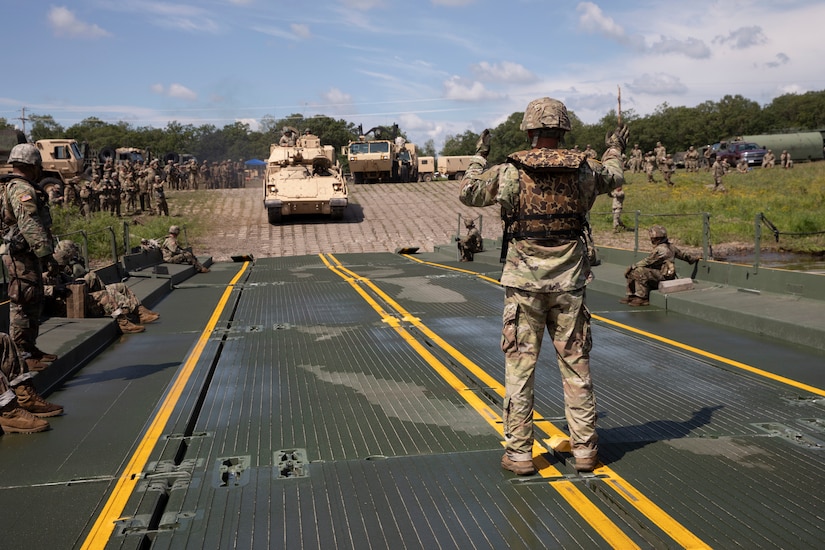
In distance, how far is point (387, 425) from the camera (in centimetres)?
653

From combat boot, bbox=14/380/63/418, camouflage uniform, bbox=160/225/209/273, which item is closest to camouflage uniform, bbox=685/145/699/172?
camouflage uniform, bbox=160/225/209/273

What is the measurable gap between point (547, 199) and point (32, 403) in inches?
187

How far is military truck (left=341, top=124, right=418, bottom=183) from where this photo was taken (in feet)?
160

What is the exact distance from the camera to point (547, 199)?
522cm

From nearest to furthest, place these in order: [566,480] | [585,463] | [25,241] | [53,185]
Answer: [566,480] → [585,463] → [25,241] → [53,185]

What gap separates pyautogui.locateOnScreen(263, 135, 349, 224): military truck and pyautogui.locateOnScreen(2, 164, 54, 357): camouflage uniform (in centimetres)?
2660

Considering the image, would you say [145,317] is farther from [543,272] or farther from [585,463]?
[585,463]

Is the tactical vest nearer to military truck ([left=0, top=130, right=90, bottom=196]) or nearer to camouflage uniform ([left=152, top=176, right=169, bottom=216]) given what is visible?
camouflage uniform ([left=152, top=176, right=169, bottom=216])

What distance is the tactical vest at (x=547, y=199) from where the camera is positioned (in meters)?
5.21

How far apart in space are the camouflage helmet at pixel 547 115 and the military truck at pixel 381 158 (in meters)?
43.8

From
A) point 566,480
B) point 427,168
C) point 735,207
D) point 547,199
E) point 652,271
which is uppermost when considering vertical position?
point 427,168

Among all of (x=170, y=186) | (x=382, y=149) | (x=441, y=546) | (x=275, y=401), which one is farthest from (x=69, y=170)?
(x=441, y=546)

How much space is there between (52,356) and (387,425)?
13.4ft

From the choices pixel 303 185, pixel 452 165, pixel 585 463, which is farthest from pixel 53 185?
pixel 452 165
